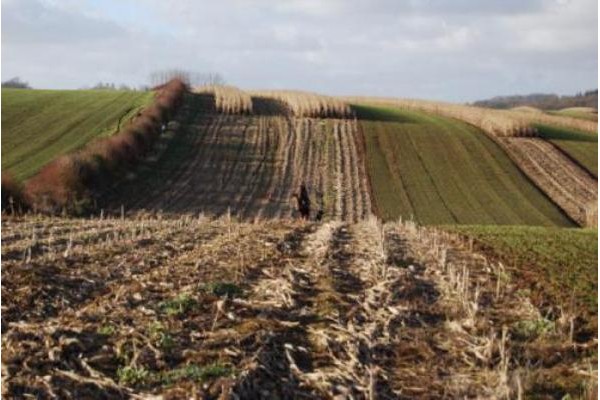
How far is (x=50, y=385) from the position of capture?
25.6 ft

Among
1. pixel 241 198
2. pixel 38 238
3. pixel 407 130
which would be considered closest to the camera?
pixel 38 238

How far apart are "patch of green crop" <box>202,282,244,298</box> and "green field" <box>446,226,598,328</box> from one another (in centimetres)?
492

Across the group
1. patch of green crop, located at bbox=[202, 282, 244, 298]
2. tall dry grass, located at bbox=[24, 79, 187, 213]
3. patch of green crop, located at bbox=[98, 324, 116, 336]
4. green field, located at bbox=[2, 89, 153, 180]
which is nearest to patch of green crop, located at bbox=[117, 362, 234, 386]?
patch of green crop, located at bbox=[98, 324, 116, 336]

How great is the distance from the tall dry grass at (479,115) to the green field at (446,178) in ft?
4.76

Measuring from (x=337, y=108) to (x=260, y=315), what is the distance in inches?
2165

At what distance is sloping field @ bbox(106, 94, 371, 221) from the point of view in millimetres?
39344

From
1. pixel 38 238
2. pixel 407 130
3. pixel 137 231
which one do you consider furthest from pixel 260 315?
pixel 407 130

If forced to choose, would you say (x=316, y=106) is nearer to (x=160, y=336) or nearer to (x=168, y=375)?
(x=160, y=336)

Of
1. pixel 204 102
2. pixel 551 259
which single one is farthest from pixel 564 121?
pixel 551 259

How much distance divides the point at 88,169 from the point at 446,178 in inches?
781

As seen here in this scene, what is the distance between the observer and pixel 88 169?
37.9 meters

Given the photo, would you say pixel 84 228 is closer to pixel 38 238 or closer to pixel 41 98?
pixel 38 238

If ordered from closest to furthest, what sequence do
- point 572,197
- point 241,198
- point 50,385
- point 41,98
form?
point 50,385
point 241,198
point 572,197
point 41,98

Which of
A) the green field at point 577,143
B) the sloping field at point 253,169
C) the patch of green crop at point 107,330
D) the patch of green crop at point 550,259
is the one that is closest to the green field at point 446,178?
the sloping field at point 253,169
